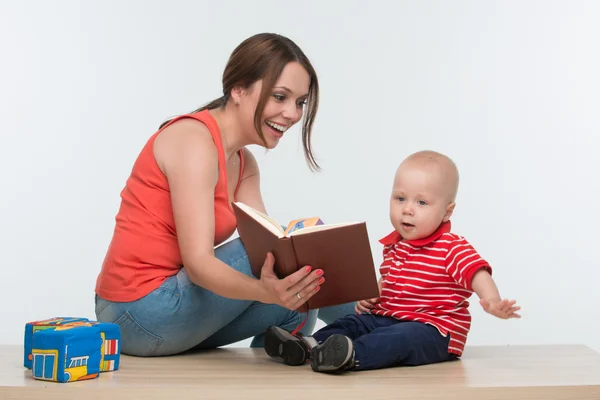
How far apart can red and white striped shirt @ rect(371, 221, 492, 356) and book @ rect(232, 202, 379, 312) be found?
240 mm

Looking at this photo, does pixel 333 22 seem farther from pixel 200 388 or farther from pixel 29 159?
pixel 200 388

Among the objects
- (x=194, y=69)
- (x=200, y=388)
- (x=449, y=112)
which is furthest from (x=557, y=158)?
(x=200, y=388)

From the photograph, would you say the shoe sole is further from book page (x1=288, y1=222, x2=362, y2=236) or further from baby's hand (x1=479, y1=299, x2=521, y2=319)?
baby's hand (x1=479, y1=299, x2=521, y2=319)

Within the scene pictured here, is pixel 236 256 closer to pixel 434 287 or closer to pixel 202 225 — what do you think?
pixel 202 225

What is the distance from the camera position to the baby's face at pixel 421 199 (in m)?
2.34

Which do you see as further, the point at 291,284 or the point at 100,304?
the point at 100,304

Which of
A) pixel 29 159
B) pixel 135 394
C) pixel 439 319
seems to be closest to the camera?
pixel 135 394

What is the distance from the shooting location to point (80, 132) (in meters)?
4.44

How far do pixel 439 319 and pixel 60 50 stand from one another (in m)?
2.99

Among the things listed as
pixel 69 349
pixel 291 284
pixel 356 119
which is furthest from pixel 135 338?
pixel 356 119

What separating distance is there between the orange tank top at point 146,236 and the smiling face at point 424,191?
0.52 metres

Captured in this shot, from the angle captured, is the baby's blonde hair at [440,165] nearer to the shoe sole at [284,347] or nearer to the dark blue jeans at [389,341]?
the dark blue jeans at [389,341]

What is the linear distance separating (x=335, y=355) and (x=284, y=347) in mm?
251

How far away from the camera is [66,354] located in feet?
6.43
